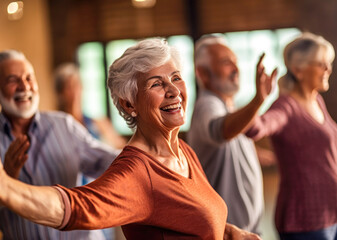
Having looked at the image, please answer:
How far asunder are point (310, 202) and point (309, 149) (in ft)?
0.80

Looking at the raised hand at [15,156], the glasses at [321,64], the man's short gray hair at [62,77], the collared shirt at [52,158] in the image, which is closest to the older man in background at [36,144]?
the collared shirt at [52,158]

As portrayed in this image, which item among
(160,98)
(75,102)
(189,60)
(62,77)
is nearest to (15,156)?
(160,98)

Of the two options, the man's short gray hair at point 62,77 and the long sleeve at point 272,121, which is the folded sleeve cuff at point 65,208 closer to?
the long sleeve at point 272,121

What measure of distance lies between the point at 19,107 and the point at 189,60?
21.4ft

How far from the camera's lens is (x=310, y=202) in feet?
8.21

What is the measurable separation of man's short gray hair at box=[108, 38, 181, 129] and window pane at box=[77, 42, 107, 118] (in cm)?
738

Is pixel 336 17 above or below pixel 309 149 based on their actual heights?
above

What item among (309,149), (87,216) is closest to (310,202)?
(309,149)

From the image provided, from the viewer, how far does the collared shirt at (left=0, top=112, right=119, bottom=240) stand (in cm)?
235

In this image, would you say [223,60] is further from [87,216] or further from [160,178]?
[87,216]

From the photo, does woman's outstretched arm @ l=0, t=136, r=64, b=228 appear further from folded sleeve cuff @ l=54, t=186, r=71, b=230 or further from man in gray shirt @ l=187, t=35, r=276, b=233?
man in gray shirt @ l=187, t=35, r=276, b=233

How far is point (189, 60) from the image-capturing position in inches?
345

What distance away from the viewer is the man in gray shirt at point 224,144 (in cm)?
248

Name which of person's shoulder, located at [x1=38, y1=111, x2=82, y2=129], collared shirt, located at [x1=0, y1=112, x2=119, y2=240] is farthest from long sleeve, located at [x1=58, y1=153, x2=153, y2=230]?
person's shoulder, located at [x1=38, y1=111, x2=82, y2=129]
